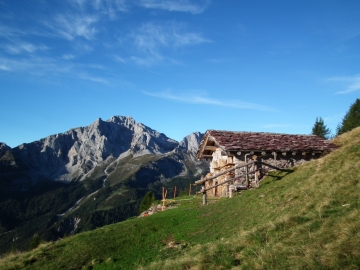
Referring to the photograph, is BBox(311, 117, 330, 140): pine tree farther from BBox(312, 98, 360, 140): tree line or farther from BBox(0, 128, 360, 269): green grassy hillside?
BBox(0, 128, 360, 269): green grassy hillside

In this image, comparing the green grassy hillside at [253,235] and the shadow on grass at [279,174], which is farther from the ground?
the shadow on grass at [279,174]

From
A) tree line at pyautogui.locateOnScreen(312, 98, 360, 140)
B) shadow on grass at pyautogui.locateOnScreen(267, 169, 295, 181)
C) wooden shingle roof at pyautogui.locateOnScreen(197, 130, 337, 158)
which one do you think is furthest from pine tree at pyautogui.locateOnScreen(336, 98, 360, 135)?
shadow on grass at pyautogui.locateOnScreen(267, 169, 295, 181)

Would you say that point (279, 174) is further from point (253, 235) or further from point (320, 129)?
point (320, 129)

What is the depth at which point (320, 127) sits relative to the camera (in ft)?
208

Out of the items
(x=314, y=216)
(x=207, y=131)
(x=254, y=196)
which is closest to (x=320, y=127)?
(x=207, y=131)

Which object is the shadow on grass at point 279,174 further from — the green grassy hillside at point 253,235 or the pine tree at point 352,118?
the pine tree at point 352,118

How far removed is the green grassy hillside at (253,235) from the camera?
24.6 ft

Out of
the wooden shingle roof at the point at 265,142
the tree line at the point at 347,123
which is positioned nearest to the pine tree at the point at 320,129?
the tree line at the point at 347,123

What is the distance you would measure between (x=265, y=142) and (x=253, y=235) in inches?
682

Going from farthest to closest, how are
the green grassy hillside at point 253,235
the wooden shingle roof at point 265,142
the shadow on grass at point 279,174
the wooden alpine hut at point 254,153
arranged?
the wooden shingle roof at point 265,142, the wooden alpine hut at point 254,153, the shadow on grass at point 279,174, the green grassy hillside at point 253,235

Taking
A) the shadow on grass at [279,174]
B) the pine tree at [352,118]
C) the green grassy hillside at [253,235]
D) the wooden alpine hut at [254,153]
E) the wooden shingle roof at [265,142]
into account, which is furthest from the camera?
the pine tree at [352,118]

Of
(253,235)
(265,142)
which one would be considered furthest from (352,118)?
(253,235)

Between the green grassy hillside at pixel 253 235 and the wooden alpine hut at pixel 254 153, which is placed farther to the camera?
the wooden alpine hut at pixel 254 153

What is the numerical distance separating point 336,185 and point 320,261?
6.99 m
